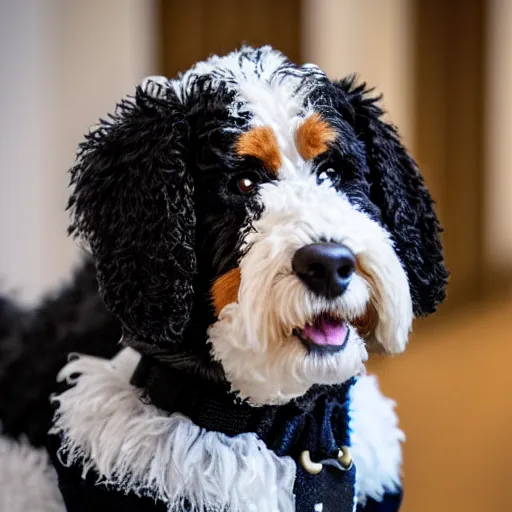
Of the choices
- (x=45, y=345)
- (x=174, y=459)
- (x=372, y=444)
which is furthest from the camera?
(x=45, y=345)

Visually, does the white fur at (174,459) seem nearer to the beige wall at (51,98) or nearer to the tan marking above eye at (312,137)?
the tan marking above eye at (312,137)

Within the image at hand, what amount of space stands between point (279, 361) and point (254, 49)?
1.06 feet

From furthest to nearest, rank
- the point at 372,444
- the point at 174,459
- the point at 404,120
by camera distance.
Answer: the point at 404,120 < the point at 372,444 < the point at 174,459

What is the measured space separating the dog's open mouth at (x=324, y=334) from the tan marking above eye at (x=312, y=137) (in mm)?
153

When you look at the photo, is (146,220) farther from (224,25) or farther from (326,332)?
(224,25)

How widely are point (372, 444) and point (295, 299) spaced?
29cm

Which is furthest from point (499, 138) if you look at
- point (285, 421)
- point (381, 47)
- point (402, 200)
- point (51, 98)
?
point (285, 421)

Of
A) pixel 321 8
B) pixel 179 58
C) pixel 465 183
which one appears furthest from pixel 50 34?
pixel 465 183

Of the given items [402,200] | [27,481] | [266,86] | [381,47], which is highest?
[381,47]

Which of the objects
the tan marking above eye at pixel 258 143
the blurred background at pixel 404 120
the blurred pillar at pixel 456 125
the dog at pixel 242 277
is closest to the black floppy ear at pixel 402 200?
the dog at pixel 242 277

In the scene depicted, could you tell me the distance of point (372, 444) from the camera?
0.88 m

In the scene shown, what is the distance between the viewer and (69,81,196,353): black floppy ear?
73cm

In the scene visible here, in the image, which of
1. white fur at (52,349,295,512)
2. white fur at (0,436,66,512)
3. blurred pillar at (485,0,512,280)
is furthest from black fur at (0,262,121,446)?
blurred pillar at (485,0,512,280)

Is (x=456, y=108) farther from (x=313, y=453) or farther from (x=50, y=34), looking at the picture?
(x=313, y=453)
